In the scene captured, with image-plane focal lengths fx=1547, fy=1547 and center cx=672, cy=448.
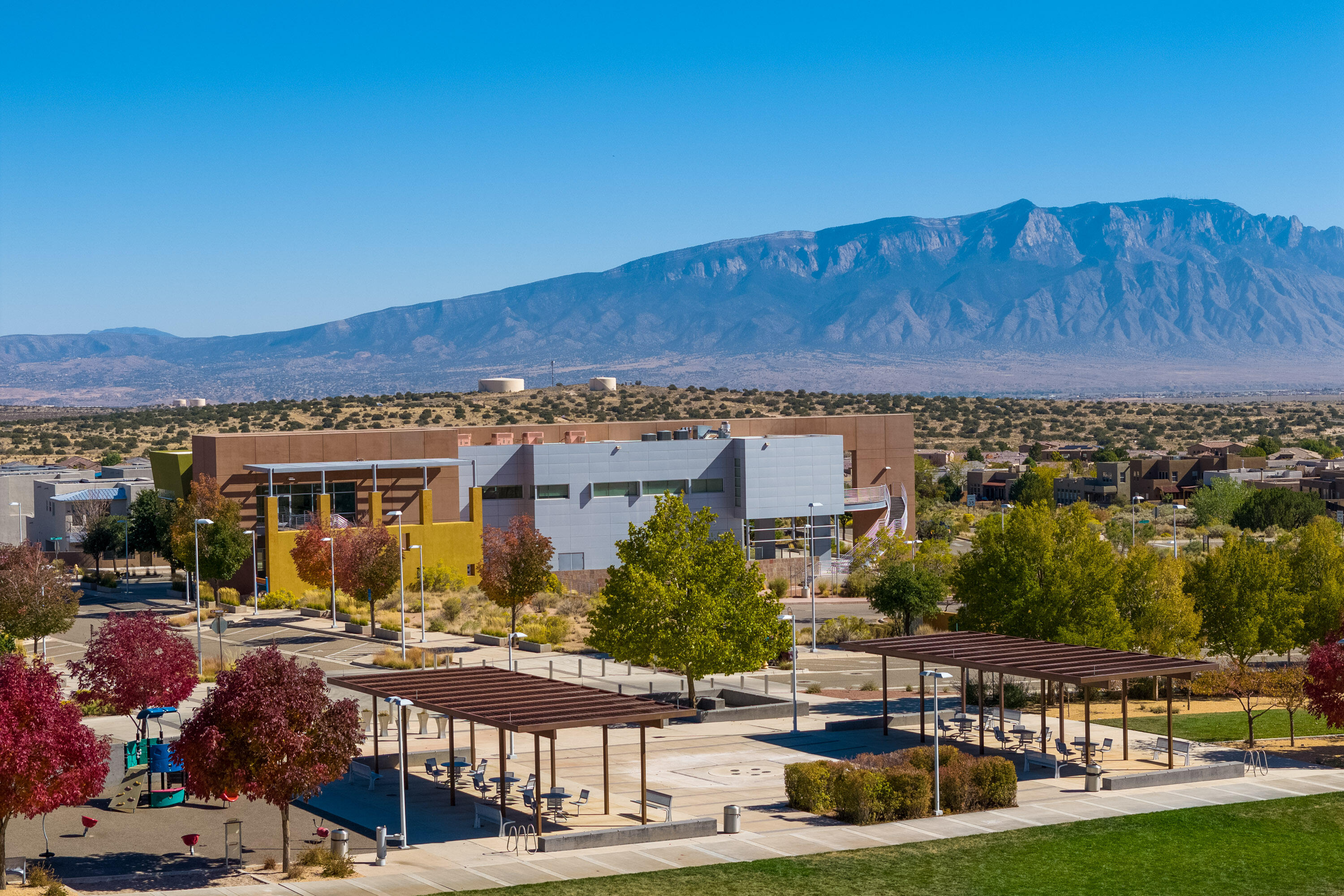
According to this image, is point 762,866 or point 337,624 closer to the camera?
point 762,866

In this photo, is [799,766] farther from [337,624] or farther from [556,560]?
[556,560]

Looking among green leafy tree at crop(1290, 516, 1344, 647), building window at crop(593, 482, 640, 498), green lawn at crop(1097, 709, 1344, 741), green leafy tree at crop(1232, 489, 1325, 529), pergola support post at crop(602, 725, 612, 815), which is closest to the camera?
pergola support post at crop(602, 725, 612, 815)

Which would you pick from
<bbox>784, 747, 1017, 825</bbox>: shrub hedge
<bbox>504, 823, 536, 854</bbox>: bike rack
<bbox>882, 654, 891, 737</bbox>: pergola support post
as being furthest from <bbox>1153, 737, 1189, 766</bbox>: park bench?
<bbox>504, 823, 536, 854</bbox>: bike rack

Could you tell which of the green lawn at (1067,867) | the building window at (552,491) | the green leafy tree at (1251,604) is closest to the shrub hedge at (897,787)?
the green lawn at (1067,867)

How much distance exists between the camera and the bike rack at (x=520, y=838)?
30.9 meters

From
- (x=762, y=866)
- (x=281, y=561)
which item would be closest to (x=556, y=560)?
(x=281, y=561)

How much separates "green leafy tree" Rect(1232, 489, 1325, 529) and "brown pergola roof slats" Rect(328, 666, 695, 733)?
79855 mm

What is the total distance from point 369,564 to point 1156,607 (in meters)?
31.0

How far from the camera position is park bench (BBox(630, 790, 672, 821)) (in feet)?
106

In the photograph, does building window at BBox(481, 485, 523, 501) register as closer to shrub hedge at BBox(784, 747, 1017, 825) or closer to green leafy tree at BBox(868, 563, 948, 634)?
green leafy tree at BBox(868, 563, 948, 634)

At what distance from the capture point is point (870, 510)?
9669cm

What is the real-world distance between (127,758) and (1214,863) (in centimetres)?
2375

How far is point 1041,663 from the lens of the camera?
128 ft

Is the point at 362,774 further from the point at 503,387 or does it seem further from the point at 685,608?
the point at 503,387
